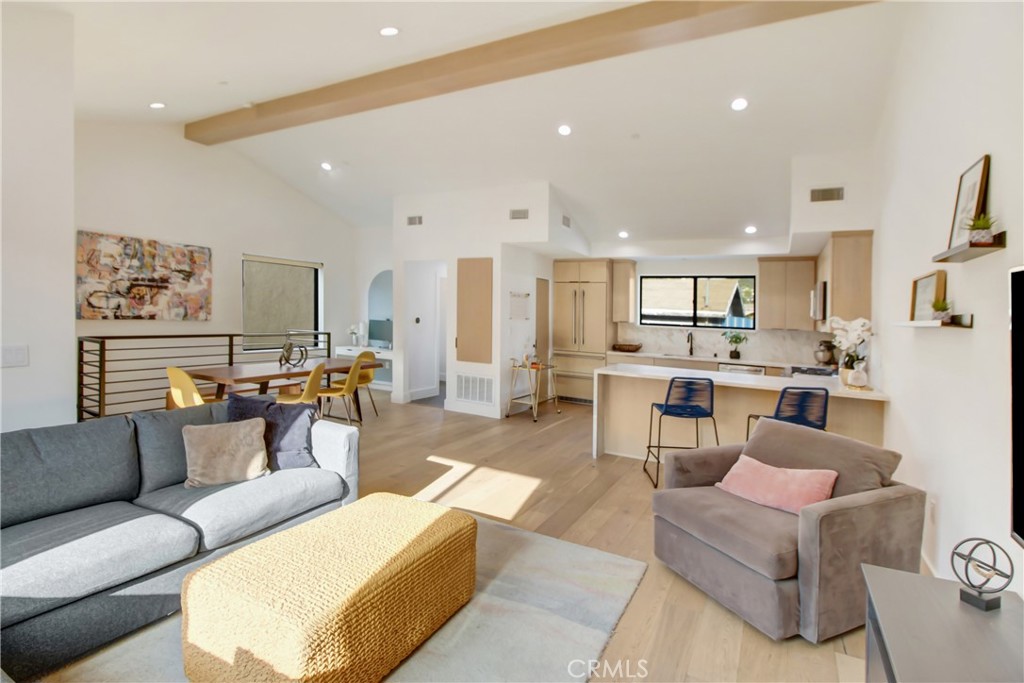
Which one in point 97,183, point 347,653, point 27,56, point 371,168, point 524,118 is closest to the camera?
point 347,653

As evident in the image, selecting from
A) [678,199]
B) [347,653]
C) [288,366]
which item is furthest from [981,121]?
[288,366]

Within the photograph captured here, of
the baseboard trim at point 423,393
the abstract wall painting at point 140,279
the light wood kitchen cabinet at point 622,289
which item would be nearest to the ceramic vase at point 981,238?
the light wood kitchen cabinet at point 622,289

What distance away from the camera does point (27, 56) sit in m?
3.07

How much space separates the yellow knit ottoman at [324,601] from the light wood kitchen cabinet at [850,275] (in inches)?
→ 168

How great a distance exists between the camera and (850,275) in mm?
4805

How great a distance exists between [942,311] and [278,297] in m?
7.62

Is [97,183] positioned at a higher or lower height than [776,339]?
higher

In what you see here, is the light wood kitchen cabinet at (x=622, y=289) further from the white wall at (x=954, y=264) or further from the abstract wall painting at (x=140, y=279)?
the abstract wall painting at (x=140, y=279)

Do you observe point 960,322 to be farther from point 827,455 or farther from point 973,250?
point 827,455

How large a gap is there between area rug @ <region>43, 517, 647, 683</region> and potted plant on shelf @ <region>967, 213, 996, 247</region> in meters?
2.08

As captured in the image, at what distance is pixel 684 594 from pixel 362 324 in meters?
7.21

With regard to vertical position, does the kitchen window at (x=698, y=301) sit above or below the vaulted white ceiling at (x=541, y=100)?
below

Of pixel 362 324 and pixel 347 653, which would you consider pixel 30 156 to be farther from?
pixel 362 324

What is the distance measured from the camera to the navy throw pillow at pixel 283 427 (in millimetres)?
3189
